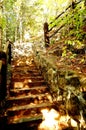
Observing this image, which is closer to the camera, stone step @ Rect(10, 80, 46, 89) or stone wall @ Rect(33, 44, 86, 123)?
stone wall @ Rect(33, 44, 86, 123)

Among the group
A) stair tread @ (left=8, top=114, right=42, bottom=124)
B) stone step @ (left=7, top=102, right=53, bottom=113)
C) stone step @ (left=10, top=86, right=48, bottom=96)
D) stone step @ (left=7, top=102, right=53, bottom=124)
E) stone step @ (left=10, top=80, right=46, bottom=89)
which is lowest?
stair tread @ (left=8, top=114, right=42, bottom=124)

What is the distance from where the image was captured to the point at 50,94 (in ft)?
18.9

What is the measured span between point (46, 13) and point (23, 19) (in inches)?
223

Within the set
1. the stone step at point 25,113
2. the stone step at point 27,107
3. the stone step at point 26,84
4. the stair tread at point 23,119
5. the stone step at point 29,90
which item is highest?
the stone step at point 26,84

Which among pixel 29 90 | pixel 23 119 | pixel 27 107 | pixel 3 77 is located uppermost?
pixel 3 77

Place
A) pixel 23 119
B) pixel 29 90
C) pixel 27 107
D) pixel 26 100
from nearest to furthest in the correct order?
pixel 23 119 → pixel 27 107 → pixel 26 100 → pixel 29 90

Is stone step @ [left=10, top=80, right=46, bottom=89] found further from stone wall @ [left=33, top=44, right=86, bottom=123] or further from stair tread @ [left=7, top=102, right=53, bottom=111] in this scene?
stair tread @ [left=7, top=102, right=53, bottom=111]

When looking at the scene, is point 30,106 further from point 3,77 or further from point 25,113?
point 3,77

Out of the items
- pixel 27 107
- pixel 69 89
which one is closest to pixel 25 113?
pixel 27 107

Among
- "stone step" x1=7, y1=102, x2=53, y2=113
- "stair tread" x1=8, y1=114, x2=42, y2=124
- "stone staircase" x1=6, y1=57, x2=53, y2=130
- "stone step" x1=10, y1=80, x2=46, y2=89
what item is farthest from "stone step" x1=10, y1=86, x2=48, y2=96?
"stair tread" x1=8, y1=114, x2=42, y2=124

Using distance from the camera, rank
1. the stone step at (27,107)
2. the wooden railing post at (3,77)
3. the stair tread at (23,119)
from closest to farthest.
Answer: the stair tread at (23,119), the wooden railing post at (3,77), the stone step at (27,107)

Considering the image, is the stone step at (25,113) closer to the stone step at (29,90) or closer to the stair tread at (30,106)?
the stair tread at (30,106)

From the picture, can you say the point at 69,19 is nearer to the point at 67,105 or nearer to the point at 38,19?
the point at 67,105

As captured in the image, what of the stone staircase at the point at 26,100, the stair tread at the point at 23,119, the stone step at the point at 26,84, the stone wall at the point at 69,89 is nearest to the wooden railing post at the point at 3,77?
the stone staircase at the point at 26,100
